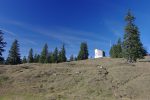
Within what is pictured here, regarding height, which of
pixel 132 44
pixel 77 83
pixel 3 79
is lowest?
pixel 77 83

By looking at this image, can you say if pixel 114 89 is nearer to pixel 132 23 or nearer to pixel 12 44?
pixel 132 23

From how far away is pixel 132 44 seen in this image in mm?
75125

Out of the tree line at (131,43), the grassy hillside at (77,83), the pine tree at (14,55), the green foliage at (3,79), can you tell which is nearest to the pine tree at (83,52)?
the pine tree at (14,55)

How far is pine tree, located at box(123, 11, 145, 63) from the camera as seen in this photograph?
2923 inches

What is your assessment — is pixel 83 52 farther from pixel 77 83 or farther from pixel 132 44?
pixel 77 83

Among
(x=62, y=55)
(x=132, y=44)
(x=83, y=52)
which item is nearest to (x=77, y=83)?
(x=132, y=44)

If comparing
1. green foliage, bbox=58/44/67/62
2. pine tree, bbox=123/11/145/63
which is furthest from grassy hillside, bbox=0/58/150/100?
green foliage, bbox=58/44/67/62

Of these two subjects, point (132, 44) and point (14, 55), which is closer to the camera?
point (132, 44)

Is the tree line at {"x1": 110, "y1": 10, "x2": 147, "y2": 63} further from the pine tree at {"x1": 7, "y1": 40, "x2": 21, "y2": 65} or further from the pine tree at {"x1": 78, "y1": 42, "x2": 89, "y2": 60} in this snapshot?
the pine tree at {"x1": 78, "y1": 42, "x2": 89, "y2": 60}

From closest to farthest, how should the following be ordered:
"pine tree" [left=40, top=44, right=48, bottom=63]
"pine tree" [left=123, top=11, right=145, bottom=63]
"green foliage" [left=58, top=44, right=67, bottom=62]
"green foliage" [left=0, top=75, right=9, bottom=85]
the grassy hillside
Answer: the grassy hillside < "green foliage" [left=0, top=75, right=9, bottom=85] < "pine tree" [left=123, top=11, right=145, bottom=63] < "pine tree" [left=40, top=44, right=48, bottom=63] < "green foliage" [left=58, top=44, right=67, bottom=62]

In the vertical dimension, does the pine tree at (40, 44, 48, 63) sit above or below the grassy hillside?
above

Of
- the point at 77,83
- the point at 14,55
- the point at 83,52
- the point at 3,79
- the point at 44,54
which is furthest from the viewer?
Result: the point at 83,52

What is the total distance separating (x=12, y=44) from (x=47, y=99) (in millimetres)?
79015

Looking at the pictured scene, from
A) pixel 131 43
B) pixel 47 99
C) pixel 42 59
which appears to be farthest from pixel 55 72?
pixel 42 59
